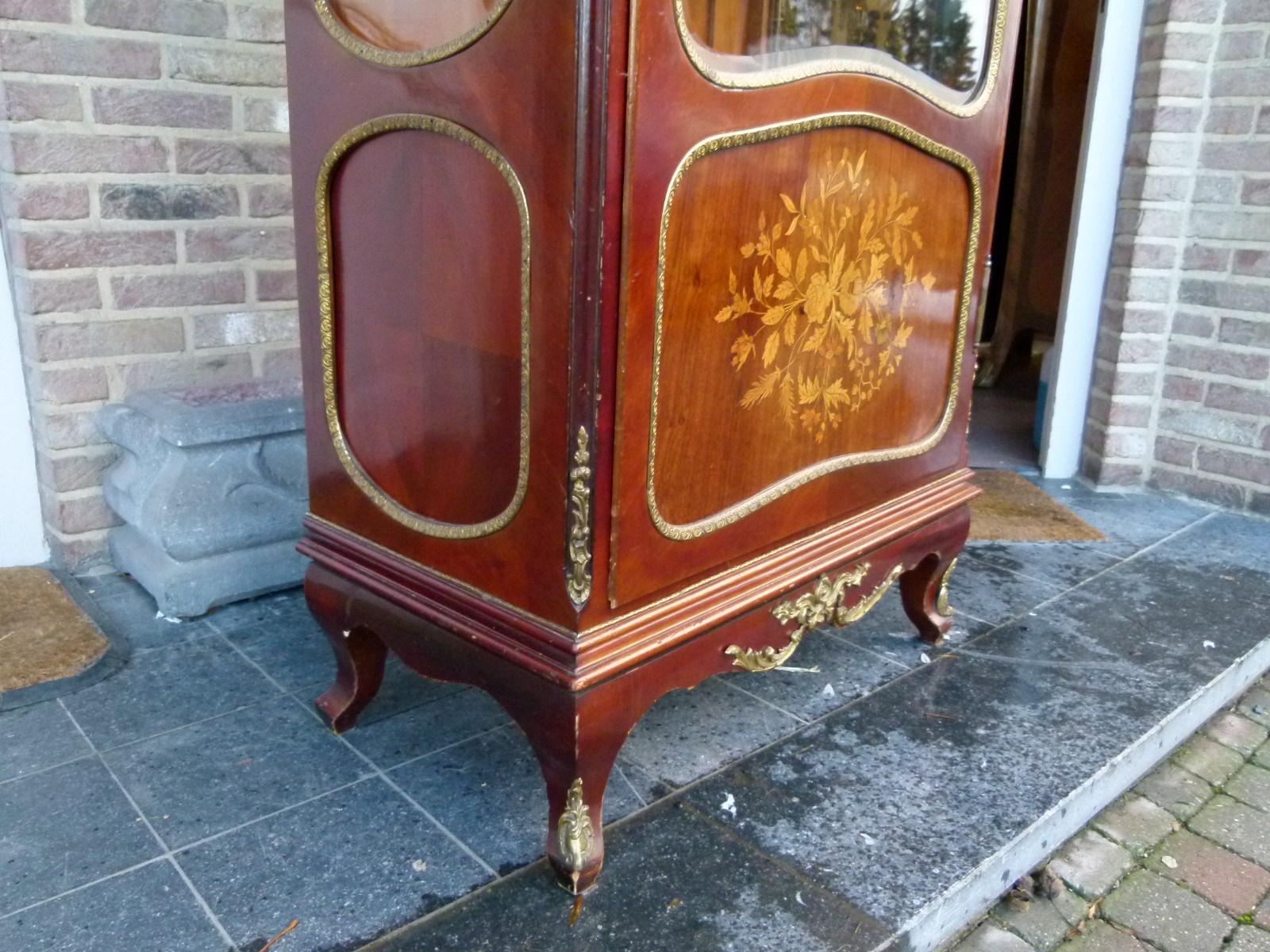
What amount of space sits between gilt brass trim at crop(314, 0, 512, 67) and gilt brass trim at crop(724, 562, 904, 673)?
2.78 ft

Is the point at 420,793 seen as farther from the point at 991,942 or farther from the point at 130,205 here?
the point at 130,205

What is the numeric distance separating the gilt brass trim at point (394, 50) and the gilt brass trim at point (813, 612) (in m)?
0.85

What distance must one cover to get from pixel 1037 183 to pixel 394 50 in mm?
3983

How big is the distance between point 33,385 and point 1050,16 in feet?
13.4

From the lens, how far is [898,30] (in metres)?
1.50

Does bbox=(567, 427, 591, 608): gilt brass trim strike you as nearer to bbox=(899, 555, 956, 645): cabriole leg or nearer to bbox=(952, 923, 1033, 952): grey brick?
bbox=(952, 923, 1033, 952): grey brick

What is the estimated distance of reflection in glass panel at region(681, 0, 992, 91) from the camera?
120 centimetres

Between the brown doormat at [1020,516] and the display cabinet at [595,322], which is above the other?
the display cabinet at [595,322]

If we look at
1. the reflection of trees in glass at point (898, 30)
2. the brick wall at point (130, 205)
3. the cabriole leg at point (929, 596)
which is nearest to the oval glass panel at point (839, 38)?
the reflection of trees in glass at point (898, 30)

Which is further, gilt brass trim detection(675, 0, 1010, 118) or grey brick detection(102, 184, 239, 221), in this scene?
grey brick detection(102, 184, 239, 221)

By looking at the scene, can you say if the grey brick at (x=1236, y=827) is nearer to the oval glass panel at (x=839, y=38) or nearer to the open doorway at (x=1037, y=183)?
the oval glass panel at (x=839, y=38)

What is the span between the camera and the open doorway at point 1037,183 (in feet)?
14.1

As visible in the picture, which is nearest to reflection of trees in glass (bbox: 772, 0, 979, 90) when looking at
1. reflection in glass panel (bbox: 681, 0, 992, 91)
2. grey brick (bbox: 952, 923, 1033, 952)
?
reflection in glass panel (bbox: 681, 0, 992, 91)

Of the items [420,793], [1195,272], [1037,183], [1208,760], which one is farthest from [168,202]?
[1037,183]
